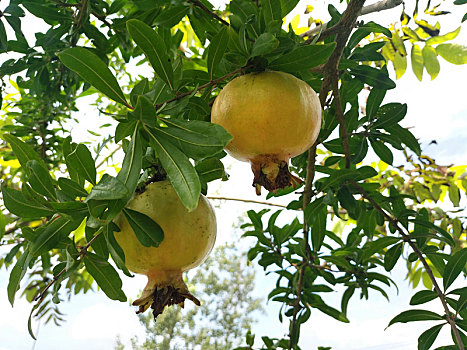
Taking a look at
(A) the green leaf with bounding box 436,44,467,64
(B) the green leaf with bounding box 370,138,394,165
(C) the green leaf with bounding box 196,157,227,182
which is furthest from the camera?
(A) the green leaf with bounding box 436,44,467,64

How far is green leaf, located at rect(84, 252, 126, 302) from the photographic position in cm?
53

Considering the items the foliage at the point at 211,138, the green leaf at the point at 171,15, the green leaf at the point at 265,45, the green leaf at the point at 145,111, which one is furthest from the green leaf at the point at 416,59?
the green leaf at the point at 145,111

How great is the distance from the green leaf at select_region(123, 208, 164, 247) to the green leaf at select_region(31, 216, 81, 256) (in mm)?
87

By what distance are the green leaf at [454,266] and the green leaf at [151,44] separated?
2.08 ft

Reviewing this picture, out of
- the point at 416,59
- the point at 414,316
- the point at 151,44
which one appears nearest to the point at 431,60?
the point at 416,59

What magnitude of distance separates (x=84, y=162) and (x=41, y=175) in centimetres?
6

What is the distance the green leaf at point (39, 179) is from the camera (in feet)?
1.74

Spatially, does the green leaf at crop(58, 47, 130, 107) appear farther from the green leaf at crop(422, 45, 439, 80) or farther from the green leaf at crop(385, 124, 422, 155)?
the green leaf at crop(422, 45, 439, 80)

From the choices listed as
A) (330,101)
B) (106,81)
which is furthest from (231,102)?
(330,101)

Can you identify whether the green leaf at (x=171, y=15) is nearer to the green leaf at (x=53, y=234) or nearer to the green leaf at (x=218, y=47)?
the green leaf at (x=218, y=47)

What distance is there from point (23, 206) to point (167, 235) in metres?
0.19

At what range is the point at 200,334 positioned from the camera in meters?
6.68

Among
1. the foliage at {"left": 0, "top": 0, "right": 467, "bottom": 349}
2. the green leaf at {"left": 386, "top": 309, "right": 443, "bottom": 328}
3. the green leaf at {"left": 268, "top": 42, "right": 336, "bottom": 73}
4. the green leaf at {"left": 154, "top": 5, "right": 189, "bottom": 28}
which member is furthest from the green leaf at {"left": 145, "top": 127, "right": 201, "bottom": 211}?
the green leaf at {"left": 386, "top": 309, "right": 443, "bottom": 328}

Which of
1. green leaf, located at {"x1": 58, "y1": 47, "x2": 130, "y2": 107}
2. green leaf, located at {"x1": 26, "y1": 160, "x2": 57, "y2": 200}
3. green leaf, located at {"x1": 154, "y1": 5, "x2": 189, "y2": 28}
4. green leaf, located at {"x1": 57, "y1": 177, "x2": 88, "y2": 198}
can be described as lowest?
green leaf, located at {"x1": 57, "y1": 177, "x2": 88, "y2": 198}
